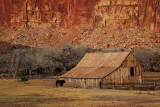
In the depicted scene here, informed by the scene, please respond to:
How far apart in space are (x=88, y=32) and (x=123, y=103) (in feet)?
376

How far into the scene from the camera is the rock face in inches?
5438

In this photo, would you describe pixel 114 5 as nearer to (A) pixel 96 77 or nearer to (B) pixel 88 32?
(B) pixel 88 32

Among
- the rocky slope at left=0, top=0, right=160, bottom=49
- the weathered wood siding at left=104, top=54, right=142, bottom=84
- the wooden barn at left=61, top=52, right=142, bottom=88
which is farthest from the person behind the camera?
the rocky slope at left=0, top=0, right=160, bottom=49

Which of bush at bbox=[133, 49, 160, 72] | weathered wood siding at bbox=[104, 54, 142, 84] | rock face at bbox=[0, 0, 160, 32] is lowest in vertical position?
bush at bbox=[133, 49, 160, 72]

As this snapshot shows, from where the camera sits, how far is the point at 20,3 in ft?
498

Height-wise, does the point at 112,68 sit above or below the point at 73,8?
below

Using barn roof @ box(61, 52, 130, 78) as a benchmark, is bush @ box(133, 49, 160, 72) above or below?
below

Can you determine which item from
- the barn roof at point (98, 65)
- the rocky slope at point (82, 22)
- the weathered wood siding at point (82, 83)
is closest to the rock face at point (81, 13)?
the rocky slope at point (82, 22)

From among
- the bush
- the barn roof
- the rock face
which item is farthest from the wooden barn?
the rock face

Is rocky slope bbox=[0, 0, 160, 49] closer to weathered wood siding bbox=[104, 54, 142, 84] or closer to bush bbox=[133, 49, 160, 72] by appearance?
bush bbox=[133, 49, 160, 72]

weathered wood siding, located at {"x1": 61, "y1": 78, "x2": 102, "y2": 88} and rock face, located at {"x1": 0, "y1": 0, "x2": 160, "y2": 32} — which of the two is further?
rock face, located at {"x1": 0, "y1": 0, "x2": 160, "y2": 32}

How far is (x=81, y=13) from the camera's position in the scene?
483 feet

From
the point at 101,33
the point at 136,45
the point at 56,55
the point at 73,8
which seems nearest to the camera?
the point at 56,55

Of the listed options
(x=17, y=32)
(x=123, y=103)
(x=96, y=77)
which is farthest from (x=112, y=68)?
(x=17, y=32)
